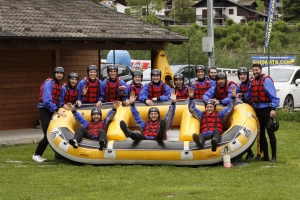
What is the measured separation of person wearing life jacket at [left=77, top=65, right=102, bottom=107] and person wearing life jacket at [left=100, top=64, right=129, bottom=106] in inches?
4.7

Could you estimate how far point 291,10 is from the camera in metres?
75.6

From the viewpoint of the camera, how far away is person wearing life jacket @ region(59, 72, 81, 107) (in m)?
13.3

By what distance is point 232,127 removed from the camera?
1252 centimetres

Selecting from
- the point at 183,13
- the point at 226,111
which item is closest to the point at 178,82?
the point at 226,111

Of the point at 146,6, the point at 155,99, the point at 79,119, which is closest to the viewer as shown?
the point at 79,119

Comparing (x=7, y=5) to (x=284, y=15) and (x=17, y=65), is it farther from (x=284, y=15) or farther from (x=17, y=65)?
(x=284, y=15)

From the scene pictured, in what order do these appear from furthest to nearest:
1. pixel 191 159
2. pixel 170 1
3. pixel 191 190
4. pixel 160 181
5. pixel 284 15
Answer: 1. pixel 170 1
2. pixel 284 15
3. pixel 191 159
4. pixel 160 181
5. pixel 191 190

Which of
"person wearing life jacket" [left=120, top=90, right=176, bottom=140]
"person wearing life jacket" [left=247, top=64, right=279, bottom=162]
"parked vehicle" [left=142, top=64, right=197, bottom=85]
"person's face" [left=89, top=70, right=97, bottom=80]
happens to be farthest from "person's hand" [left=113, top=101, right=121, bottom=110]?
"parked vehicle" [left=142, top=64, right=197, bottom=85]

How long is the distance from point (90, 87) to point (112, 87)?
418 mm

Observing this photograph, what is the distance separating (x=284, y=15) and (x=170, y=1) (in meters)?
23.8

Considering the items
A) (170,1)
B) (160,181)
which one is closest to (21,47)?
(160,181)

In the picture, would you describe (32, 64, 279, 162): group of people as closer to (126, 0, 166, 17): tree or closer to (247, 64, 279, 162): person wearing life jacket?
(247, 64, 279, 162): person wearing life jacket

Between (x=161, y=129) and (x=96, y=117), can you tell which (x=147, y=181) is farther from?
(x=96, y=117)

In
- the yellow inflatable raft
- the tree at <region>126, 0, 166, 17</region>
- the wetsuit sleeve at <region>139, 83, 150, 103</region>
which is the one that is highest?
the tree at <region>126, 0, 166, 17</region>
